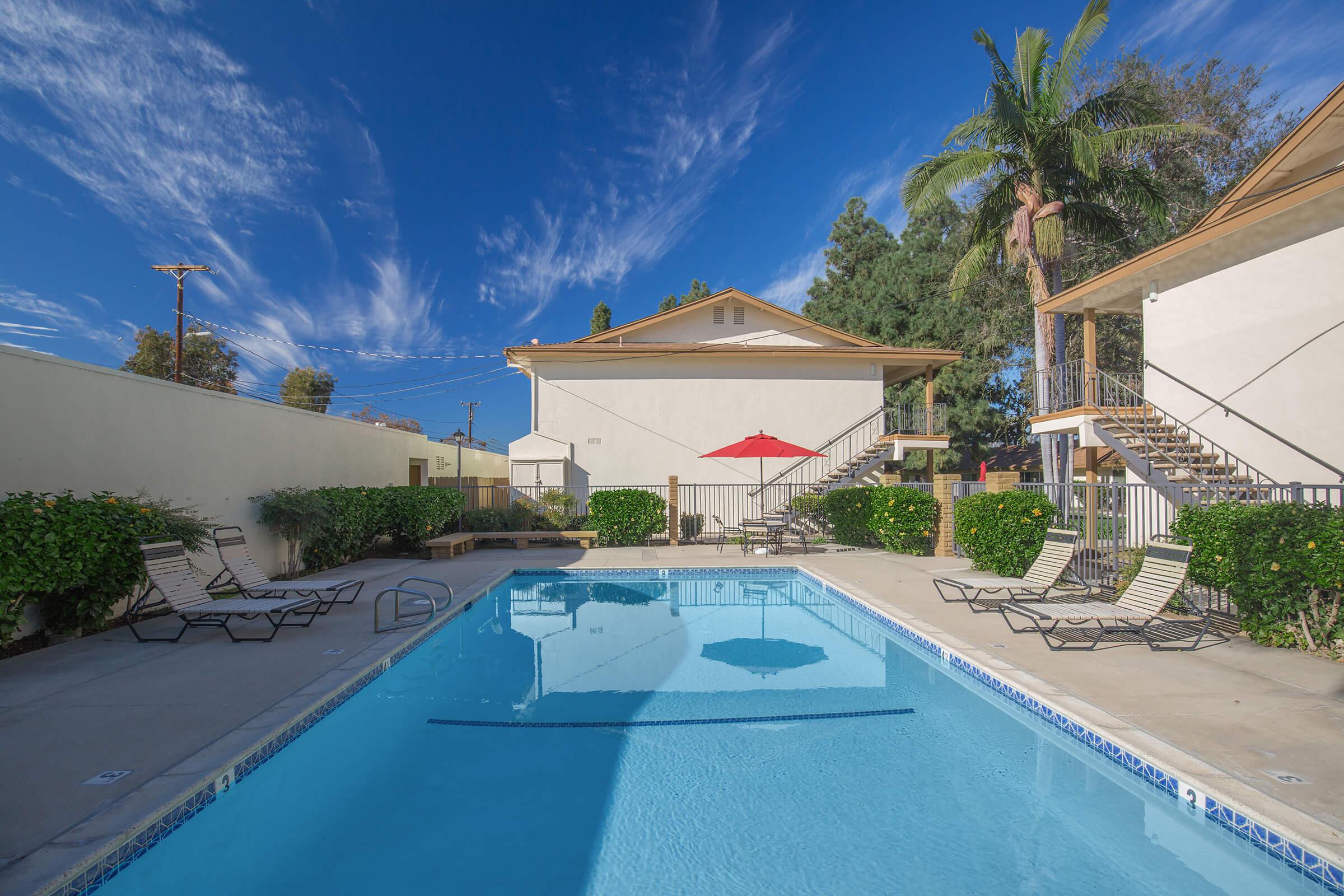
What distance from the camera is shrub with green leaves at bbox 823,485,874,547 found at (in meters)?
14.6

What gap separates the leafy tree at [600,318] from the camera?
3148 cm

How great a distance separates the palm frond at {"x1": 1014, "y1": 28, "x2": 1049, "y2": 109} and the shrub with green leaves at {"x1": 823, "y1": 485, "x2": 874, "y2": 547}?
423 inches

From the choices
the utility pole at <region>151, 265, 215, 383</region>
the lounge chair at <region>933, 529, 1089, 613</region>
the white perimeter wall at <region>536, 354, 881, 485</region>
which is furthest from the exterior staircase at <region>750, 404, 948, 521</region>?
the utility pole at <region>151, 265, 215, 383</region>

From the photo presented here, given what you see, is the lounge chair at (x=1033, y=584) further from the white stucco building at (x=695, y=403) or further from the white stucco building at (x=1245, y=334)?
the white stucco building at (x=695, y=403)

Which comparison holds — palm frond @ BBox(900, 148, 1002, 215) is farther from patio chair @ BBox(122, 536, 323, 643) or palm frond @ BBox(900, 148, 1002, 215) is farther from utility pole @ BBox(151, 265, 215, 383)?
utility pole @ BBox(151, 265, 215, 383)

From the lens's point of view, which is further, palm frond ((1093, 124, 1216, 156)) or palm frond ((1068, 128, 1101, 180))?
palm frond ((1068, 128, 1101, 180))

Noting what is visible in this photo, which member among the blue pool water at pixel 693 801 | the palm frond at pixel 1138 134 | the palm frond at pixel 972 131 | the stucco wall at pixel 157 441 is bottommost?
the blue pool water at pixel 693 801

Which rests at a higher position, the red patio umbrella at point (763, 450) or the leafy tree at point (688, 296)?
the leafy tree at point (688, 296)

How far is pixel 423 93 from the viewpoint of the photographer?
21219 millimetres

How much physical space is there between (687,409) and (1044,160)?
11212 millimetres

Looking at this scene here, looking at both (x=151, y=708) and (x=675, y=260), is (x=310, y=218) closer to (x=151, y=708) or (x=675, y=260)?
(x=675, y=260)

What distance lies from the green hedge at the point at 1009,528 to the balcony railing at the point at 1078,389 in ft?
9.60

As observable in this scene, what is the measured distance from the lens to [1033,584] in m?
7.96

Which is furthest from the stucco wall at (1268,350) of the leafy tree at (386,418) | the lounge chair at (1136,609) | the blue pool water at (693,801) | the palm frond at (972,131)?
the leafy tree at (386,418)
